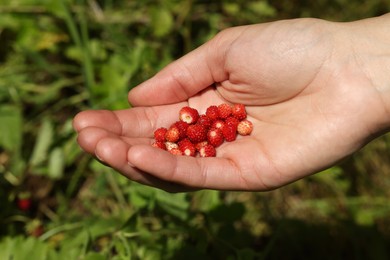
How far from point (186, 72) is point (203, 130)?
0.44 m

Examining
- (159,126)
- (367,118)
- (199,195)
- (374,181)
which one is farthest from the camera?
(374,181)

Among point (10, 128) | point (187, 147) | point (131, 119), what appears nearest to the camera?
point (131, 119)

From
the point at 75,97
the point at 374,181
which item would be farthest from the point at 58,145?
the point at 374,181

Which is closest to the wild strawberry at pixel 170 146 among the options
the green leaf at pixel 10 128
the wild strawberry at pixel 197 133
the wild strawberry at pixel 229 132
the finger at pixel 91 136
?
the wild strawberry at pixel 197 133

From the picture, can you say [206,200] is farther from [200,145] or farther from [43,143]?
[43,143]

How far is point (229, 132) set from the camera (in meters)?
2.94

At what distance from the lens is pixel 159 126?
298 cm

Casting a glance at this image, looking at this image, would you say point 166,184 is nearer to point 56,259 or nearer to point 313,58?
point 56,259

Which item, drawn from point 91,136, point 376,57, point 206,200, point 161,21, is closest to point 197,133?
point 206,200

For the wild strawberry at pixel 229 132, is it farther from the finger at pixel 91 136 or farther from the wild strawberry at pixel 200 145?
the finger at pixel 91 136

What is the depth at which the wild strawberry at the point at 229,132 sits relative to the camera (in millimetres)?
2920

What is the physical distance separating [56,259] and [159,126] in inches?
42.3

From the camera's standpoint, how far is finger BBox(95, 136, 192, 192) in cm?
219

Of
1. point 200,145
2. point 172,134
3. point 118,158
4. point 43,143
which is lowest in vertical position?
point 43,143
